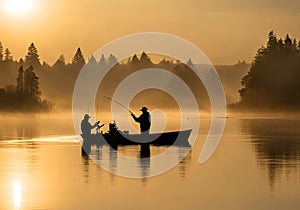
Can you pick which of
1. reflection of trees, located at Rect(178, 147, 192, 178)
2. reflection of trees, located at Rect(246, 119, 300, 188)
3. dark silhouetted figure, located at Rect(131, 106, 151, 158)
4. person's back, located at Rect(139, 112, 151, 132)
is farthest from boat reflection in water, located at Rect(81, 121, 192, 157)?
reflection of trees, located at Rect(246, 119, 300, 188)

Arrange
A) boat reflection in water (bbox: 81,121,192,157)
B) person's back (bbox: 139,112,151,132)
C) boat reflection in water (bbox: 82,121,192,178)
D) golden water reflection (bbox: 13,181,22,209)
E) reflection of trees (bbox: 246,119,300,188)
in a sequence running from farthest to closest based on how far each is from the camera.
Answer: boat reflection in water (bbox: 81,121,192,157)
person's back (bbox: 139,112,151,132)
boat reflection in water (bbox: 82,121,192,178)
reflection of trees (bbox: 246,119,300,188)
golden water reflection (bbox: 13,181,22,209)

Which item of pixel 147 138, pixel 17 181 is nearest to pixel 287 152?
pixel 147 138

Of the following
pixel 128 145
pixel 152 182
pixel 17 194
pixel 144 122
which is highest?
pixel 144 122

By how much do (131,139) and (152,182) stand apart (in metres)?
19.1

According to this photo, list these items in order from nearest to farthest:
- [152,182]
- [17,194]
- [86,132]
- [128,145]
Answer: [17,194] < [152,182] < [86,132] < [128,145]

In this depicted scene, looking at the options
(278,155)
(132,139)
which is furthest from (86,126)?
(278,155)

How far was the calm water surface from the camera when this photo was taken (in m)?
33.5

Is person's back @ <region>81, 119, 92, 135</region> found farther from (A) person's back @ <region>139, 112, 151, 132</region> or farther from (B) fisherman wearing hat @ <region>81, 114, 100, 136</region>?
(A) person's back @ <region>139, 112, 151, 132</region>

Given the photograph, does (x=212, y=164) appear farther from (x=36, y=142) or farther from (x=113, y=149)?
(x=36, y=142)

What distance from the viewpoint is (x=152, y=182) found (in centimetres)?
3988

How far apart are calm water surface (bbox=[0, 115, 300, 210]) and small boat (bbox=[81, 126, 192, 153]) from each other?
92cm

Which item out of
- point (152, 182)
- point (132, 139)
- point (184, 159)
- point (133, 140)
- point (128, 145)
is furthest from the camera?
point (128, 145)

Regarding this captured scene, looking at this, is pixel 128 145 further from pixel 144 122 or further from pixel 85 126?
pixel 144 122

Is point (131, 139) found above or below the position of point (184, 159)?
above
